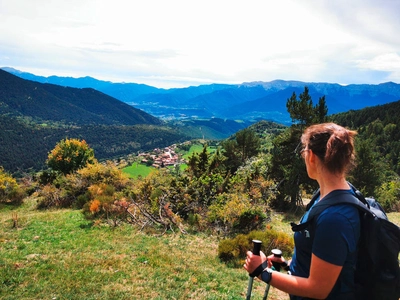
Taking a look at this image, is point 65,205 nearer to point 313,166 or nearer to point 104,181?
point 104,181

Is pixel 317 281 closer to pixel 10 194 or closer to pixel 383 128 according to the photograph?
pixel 10 194

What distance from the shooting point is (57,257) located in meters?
8.01

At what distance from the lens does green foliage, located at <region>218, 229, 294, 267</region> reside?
890 cm

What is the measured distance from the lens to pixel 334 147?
190 cm

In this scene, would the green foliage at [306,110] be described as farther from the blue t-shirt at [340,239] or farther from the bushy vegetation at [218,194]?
the blue t-shirt at [340,239]

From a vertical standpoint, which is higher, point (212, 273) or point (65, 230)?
point (212, 273)

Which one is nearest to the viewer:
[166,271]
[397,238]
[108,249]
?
[397,238]

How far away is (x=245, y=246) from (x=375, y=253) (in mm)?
7694

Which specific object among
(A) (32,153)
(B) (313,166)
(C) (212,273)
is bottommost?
(A) (32,153)

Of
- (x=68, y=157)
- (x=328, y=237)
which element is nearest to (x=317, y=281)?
(x=328, y=237)

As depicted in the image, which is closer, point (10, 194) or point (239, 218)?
point (239, 218)

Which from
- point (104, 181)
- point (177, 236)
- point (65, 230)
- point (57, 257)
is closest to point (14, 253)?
point (57, 257)

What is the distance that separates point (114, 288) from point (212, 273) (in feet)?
8.51

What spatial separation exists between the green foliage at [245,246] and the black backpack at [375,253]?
23.0 feet
